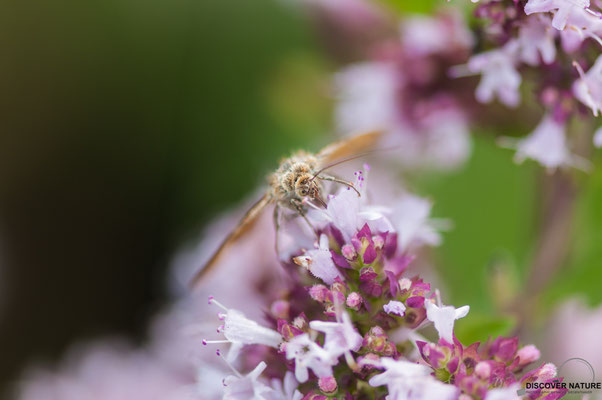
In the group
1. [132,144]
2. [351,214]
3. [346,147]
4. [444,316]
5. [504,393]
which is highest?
[132,144]

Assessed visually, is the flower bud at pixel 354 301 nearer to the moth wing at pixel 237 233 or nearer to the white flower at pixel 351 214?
the white flower at pixel 351 214

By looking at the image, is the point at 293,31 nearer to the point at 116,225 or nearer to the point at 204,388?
the point at 116,225

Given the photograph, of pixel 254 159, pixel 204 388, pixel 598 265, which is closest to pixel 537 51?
pixel 598 265

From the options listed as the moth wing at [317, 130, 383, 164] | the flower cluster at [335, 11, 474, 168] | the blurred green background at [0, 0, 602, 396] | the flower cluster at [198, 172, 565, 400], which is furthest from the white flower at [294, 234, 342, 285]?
the blurred green background at [0, 0, 602, 396]

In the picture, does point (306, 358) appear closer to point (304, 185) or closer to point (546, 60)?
point (304, 185)

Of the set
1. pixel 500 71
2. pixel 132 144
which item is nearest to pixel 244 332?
pixel 500 71

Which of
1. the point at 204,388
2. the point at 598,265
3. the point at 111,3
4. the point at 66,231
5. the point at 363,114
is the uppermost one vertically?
the point at 111,3

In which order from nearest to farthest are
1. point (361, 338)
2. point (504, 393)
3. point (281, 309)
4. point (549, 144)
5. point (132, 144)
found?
1. point (504, 393)
2. point (361, 338)
3. point (281, 309)
4. point (549, 144)
5. point (132, 144)
